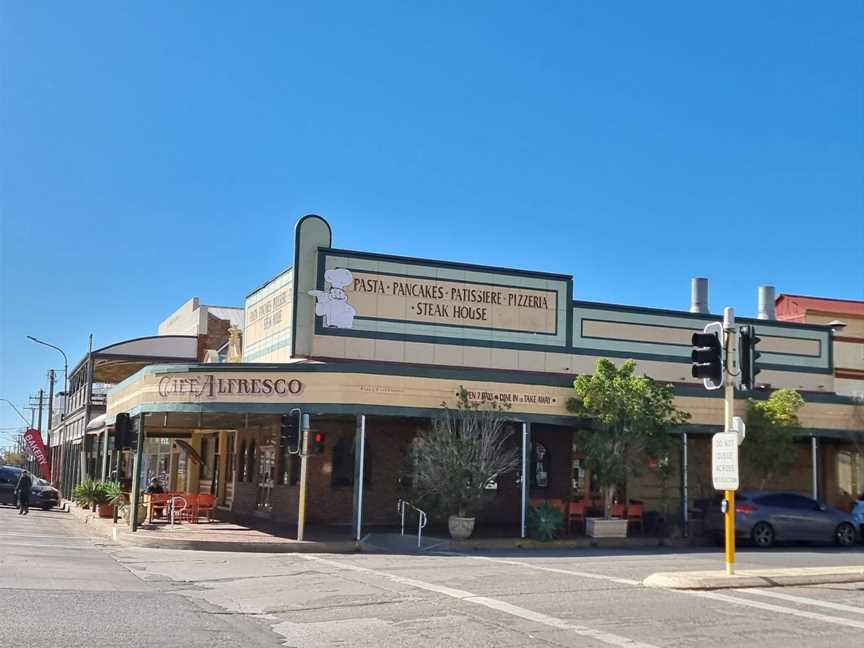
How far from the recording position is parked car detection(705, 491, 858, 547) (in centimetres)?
2503

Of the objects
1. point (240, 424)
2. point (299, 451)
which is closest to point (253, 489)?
point (240, 424)

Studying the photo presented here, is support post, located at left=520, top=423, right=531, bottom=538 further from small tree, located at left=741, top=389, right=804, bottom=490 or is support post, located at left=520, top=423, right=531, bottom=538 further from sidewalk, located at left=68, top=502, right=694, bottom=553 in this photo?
small tree, located at left=741, top=389, right=804, bottom=490

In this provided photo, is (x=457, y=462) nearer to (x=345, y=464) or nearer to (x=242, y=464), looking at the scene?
(x=345, y=464)

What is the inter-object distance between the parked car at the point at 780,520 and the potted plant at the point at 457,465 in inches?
241

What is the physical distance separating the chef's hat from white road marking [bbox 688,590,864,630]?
1546 centimetres

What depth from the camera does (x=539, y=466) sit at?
30641mm

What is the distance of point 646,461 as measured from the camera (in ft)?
85.8

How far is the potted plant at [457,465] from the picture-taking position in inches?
938

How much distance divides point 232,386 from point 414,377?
451 cm

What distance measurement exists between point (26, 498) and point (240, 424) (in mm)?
9363

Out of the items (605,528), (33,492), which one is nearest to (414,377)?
(605,528)

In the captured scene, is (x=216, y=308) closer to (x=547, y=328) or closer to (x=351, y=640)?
(x=547, y=328)

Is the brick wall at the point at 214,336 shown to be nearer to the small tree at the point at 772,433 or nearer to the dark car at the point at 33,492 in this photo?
the dark car at the point at 33,492

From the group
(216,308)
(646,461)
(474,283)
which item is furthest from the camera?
(216,308)
